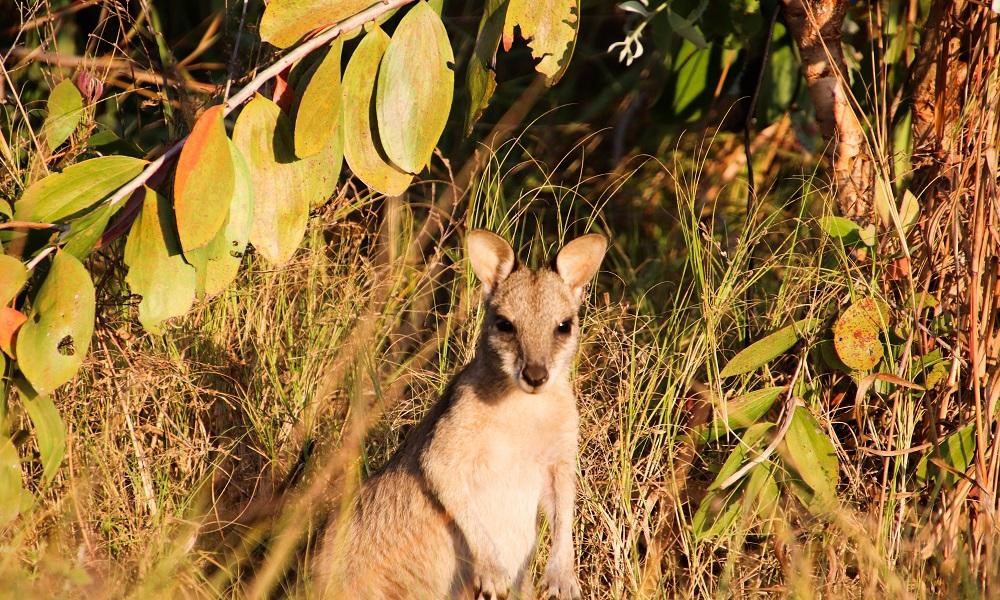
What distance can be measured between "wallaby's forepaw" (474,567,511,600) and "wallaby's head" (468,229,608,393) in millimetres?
624

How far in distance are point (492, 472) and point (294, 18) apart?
1.59 m

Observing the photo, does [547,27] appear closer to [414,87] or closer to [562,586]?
[414,87]

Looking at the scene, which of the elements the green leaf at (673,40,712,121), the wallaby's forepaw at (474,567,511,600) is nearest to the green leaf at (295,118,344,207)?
the wallaby's forepaw at (474,567,511,600)

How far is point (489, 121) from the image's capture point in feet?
23.5

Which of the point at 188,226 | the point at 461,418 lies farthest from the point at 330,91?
the point at 461,418

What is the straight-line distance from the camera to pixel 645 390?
15.0ft

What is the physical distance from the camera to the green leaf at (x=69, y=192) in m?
3.59

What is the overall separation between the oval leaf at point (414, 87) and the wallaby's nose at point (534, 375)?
0.75 metres

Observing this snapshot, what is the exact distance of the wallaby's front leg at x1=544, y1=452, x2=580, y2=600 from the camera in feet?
12.6

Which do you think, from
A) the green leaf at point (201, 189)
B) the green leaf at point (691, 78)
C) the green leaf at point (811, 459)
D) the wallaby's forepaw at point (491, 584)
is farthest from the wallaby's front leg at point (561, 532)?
the green leaf at point (691, 78)

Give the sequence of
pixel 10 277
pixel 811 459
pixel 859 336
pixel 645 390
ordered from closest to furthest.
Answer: pixel 10 277
pixel 811 459
pixel 859 336
pixel 645 390

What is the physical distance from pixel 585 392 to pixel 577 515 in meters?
0.62

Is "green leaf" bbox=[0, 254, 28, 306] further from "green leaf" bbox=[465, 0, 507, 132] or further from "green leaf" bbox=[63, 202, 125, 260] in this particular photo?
"green leaf" bbox=[465, 0, 507, 132]

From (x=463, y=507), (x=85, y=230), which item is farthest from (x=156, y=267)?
(x=463, y=507)
